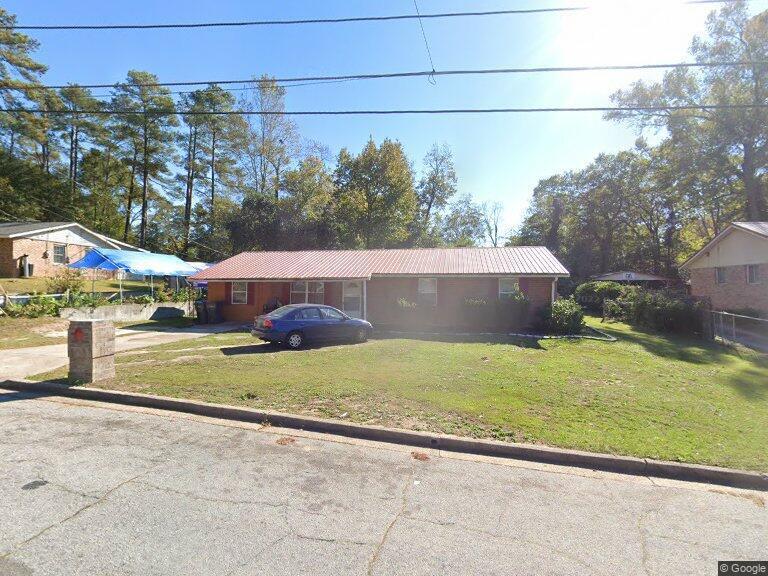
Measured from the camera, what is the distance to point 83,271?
31938 millimetres

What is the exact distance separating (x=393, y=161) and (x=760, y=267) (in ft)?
92.3

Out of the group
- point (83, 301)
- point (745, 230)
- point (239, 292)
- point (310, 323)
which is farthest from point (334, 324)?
point (745, 230)

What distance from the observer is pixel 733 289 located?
910 inches

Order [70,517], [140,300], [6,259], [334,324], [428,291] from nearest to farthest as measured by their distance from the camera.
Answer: [70,517] → [334,324] → [428,291] → [140,300] → [6,259]

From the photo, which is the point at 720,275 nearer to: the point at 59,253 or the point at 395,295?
the point at 395,295

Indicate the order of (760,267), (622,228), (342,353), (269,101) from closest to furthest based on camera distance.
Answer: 1. (342,353)
2. (760,267)
3. (269,101)
4. (622,228)

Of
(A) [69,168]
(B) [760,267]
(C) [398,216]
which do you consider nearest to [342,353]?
(B) [760,267]

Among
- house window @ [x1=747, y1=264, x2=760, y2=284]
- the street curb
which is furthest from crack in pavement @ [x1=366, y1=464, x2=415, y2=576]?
house window @ [x1=747, y1=264, x2=760, y2=284]

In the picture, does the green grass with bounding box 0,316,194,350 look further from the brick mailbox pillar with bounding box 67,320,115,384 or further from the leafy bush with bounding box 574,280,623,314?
the leafy bush with bounding box 574,280,623,314

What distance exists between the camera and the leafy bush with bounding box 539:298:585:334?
55.3 feet

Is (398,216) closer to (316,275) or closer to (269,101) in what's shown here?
(269,101)

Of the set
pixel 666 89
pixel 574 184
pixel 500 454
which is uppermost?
pixel 666 89

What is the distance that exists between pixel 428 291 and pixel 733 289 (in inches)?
721

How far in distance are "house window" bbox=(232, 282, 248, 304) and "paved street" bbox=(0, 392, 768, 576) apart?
622 inches
